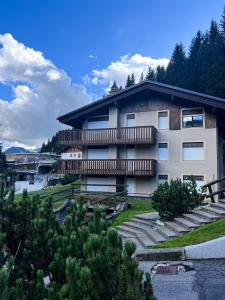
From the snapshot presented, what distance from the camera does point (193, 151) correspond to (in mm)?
20719

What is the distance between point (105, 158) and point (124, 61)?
36.5 ft

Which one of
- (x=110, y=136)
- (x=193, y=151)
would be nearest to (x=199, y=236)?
(x=193, y=151)

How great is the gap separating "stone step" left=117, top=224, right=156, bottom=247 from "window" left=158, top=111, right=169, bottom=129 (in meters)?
11.6

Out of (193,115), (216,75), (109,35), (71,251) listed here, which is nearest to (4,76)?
(109,35)

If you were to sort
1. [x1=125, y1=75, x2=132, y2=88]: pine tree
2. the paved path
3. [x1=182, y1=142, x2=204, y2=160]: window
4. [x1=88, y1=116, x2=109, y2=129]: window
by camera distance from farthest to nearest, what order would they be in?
[x1=125, y1=75, x2=132, y2=88]: pine tree, [x1=88, y1=116, x2=109, y2=129]: window, [x1=182, y1=142, x2=204, y2=160]: window, the paved path

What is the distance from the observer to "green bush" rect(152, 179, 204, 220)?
36.1ft

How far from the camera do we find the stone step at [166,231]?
359 inches

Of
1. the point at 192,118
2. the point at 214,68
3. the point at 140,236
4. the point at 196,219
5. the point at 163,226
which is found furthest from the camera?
the point at 214,68

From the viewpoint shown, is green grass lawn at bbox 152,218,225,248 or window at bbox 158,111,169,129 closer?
green grass lawn at bbox 152,218,225,248

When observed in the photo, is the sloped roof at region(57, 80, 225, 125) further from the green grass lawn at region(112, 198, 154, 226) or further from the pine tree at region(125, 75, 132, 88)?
the pine tree at region(125, 75, 132, 88)

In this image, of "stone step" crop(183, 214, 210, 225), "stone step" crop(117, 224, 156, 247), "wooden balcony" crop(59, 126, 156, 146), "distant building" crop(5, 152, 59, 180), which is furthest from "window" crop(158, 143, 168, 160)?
"distant building" crop(5, 152, 59, 180)

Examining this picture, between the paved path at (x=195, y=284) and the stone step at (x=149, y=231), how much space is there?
240cm

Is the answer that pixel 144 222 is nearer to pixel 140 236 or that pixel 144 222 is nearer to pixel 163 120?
pixel 140 236

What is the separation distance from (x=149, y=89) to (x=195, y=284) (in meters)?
17.4
